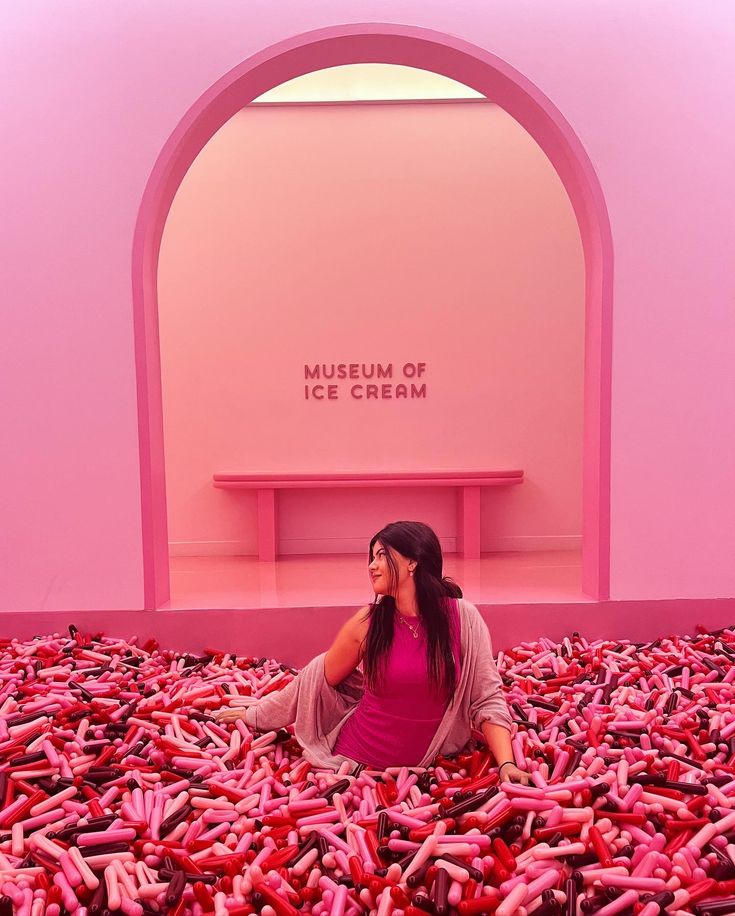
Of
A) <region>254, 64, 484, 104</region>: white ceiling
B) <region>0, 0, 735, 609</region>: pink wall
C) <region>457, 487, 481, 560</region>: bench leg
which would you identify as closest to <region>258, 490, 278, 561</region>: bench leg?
<region>457, 487, 481, 560</region>: bench leg

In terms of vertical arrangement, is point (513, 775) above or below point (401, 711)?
below

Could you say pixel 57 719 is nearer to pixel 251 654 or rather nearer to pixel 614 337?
pixel 251 654

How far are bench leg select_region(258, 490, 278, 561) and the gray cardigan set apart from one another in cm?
362

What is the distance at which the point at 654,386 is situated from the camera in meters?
4.79

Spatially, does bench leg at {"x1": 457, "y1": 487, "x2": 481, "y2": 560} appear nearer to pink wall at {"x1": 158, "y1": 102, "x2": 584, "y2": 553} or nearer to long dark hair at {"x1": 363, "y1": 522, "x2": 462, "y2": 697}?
pink wall at {"x1": 158, "y1": 102, "x2": 584, "y2": 553}

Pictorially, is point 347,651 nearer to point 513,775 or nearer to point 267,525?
point 513,775

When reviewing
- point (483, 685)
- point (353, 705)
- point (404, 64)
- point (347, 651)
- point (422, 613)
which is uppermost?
point (404, 64)

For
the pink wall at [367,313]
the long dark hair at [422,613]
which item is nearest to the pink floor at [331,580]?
the pink wall at [367,313]

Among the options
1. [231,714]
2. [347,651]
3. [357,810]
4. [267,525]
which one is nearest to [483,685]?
[347,651]

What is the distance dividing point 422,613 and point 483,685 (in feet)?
1.32

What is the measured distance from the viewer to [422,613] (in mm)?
3127

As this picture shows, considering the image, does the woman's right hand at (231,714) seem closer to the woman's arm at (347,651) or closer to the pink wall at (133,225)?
the woman's arm at (347,651)

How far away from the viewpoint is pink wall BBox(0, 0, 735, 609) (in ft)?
15.1

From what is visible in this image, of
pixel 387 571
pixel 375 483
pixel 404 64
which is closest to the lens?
pixel 387 571
